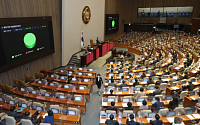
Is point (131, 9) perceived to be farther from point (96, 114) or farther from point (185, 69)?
point (96, 114)

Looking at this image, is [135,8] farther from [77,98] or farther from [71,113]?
[71,113]

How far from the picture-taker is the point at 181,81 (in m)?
11.8

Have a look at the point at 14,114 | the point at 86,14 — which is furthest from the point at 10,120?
the point at 86,14

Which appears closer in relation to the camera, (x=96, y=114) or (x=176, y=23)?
(x=96, y=114)

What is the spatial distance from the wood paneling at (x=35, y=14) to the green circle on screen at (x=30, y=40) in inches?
62.6

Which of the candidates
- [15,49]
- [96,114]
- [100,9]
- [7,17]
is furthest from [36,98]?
[100,9]

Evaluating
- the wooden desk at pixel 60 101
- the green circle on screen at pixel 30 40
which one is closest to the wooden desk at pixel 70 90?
the wooden desk at pixel 60 101

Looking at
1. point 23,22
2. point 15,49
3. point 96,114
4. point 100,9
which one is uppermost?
point 100,9

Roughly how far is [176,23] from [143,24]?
7041 mm

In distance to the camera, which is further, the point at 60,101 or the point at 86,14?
the point at 86,14

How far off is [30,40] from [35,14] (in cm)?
240

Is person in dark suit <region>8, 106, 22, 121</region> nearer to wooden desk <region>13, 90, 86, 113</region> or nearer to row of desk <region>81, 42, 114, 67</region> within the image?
wooden desk <region>13, 90, 86, 113</region>

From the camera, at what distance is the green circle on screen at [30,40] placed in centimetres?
1461

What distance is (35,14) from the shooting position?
1559 cm
